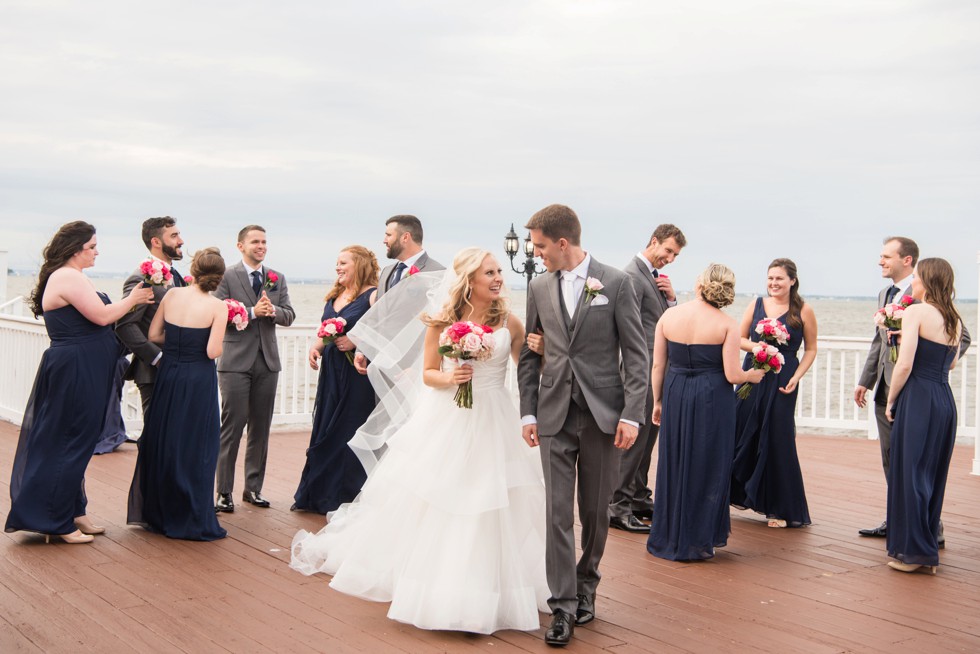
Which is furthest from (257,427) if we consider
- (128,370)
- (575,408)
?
(575,408)

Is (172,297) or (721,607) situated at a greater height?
(172,297)

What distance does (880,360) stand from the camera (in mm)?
6137

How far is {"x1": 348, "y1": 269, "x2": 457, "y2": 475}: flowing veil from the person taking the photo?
5.35 meters

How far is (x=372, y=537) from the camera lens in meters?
4.66

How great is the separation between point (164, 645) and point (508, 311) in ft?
6.63

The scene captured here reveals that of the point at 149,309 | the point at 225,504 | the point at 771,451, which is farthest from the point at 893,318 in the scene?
the point at 149,309

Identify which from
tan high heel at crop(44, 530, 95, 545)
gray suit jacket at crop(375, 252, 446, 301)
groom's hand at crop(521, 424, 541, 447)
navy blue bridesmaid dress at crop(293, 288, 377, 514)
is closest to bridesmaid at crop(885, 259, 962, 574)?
groom's hand at crop(521, 424, 541, 447)

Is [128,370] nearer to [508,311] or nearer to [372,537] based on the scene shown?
[372,537]

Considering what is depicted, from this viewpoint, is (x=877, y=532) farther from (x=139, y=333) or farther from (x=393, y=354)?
(x=139, y=333)

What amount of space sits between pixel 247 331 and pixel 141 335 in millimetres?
824

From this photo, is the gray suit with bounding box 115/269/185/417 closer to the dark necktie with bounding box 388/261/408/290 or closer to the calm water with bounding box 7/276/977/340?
the dark necktie with bounding box 388/261/408/290

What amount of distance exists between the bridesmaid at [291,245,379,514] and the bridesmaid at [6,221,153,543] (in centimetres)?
141

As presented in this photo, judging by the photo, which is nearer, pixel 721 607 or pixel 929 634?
pixel 929 634

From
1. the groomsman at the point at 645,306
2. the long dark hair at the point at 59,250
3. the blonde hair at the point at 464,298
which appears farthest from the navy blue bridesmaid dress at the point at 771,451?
the long dark hair at the point at 59,250
